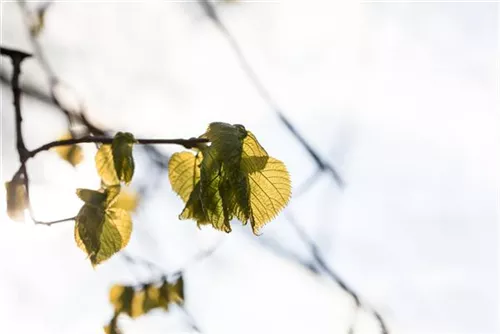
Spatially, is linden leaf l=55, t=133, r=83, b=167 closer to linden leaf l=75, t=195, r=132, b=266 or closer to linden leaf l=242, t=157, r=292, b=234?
linden leaf l=75, t=195, r=132, b=266

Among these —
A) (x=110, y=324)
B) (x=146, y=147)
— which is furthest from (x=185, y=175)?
(x=110, y=324)

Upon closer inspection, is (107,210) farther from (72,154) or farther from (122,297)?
(122,297)

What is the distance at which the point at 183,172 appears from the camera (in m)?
1.05

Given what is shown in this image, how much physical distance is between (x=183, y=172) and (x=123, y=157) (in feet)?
0.35

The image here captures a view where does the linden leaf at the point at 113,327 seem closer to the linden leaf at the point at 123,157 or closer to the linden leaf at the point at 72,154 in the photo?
the linden leaf at the point at 72,154

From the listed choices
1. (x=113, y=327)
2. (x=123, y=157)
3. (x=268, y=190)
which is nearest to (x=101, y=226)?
(x=123, y=157)

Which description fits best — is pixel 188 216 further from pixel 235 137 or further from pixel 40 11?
pixel 40 11

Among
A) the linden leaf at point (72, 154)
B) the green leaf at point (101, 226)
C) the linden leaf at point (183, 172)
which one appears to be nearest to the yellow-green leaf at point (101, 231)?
the green leaf at point (101, 226)

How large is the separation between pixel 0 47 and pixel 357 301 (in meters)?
0.82

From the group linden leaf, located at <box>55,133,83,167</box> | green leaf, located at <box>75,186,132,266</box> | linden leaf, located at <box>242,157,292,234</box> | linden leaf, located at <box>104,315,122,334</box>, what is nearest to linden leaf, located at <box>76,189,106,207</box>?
green leaf, located at <box>75,186,132,266</box>

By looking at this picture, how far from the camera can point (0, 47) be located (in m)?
1.31

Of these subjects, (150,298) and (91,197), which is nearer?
(91,197)

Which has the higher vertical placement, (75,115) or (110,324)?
(75,115)

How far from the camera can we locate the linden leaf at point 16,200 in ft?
3.84
